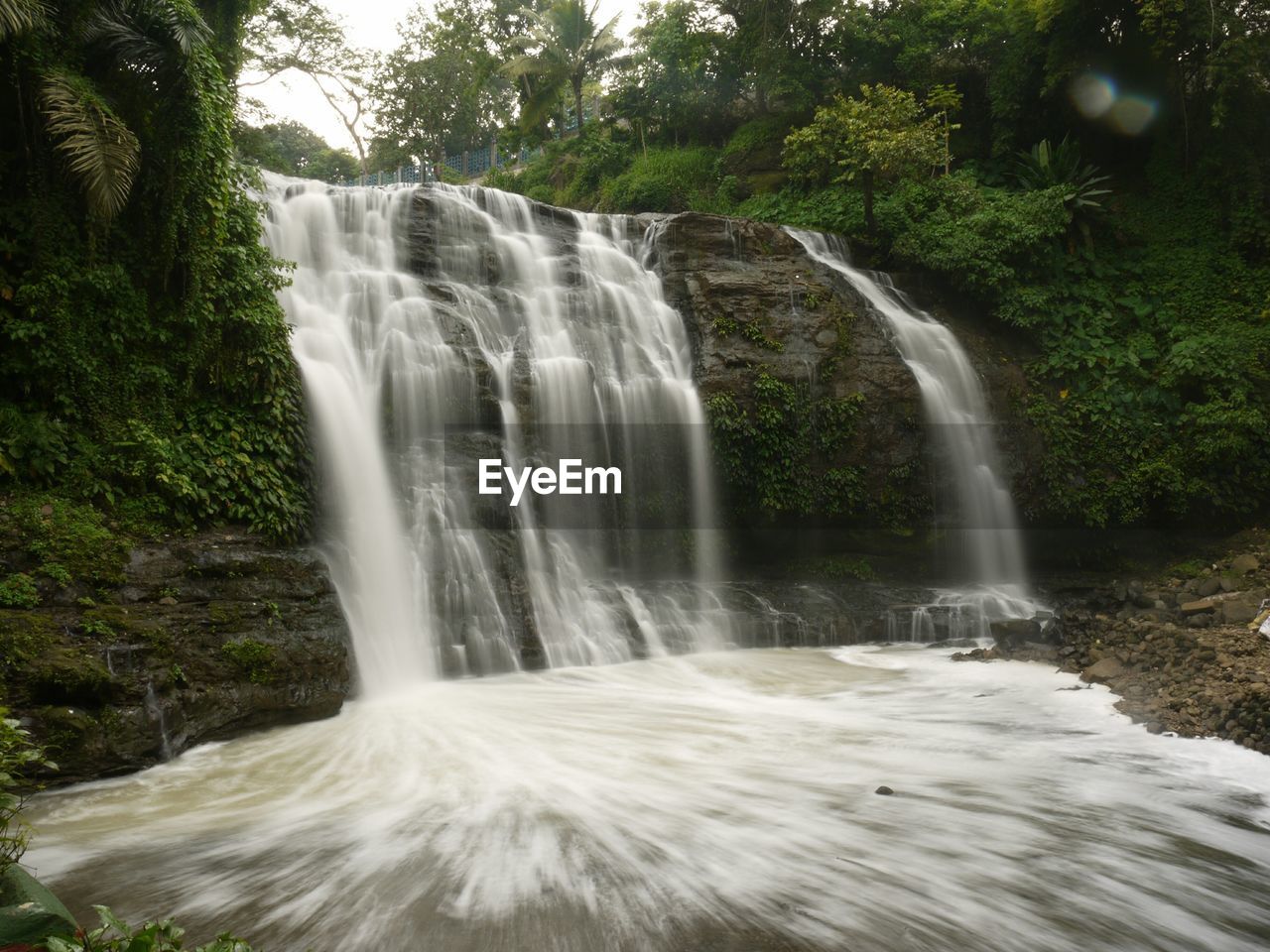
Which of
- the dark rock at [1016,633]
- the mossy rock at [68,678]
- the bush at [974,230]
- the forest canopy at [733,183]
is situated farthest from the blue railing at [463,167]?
the mossy rock at [68,678]

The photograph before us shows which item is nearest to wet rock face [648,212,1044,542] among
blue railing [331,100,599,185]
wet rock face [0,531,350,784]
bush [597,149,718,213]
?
wet rock face [0,531,350,784]

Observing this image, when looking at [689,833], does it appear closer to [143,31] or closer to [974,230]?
[143,31]

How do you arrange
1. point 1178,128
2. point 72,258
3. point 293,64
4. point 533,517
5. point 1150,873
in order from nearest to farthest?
point 1150,873 < point 72,258 < point 533,517 < point 1178,128 < point 293,64

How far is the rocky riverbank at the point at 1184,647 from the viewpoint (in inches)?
262

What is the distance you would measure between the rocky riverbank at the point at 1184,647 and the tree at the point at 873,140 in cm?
835

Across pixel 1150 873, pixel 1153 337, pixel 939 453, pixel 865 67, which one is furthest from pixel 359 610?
pixel 865 67

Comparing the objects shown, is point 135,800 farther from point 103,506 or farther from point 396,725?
point 103,506

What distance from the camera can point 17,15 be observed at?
247 inches

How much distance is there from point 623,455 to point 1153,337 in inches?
400

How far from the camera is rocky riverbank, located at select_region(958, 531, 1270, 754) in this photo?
6.66 meters

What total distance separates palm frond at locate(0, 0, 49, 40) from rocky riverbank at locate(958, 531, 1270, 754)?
10.6 meters

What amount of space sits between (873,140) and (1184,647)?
35.5 ft

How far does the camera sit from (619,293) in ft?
44.0

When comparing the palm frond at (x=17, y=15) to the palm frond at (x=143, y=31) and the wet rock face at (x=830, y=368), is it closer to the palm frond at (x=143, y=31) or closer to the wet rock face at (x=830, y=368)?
the palm frond at (x=143, y=31)
